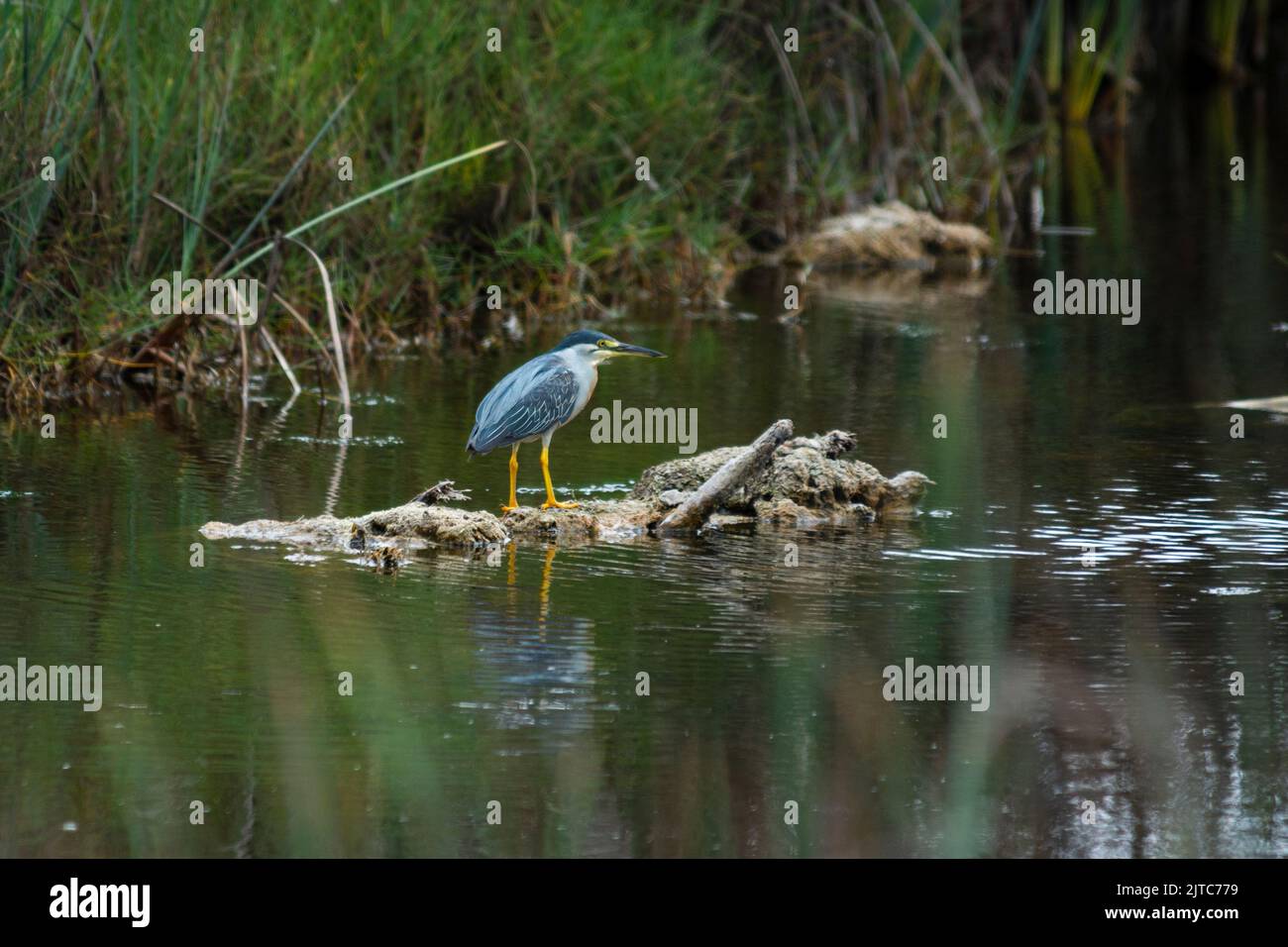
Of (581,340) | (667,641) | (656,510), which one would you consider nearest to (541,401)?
(581,340)

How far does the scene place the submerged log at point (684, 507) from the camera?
7996 millimetres

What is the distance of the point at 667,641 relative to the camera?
677 centimetres

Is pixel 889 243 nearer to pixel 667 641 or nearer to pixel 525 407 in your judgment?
pixel 525 407

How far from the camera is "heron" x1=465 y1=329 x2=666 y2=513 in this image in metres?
8.44

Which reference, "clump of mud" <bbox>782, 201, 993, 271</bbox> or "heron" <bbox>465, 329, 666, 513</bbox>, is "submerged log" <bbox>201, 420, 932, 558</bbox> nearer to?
"heron" <bbox>465, 329, 666, 513</bbox>

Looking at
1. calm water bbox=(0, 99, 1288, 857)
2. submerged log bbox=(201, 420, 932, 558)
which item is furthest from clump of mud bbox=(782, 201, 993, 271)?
submerged log bbox=(201, 420, 932, 558)

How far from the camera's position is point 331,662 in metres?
6.54

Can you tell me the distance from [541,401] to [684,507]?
731 mm

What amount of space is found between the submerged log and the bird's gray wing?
0.31 metres

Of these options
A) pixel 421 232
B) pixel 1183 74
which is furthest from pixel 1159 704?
pixel 1183 74

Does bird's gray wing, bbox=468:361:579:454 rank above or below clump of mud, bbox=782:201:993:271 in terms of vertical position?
below

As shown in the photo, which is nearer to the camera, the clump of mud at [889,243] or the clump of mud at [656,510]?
the clump of mud at [656,510]

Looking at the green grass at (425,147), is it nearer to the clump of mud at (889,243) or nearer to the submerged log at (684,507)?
the clump of mud at (889,243)

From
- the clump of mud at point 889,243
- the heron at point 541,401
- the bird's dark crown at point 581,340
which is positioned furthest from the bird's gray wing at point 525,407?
the clump of mud at point 889,243
